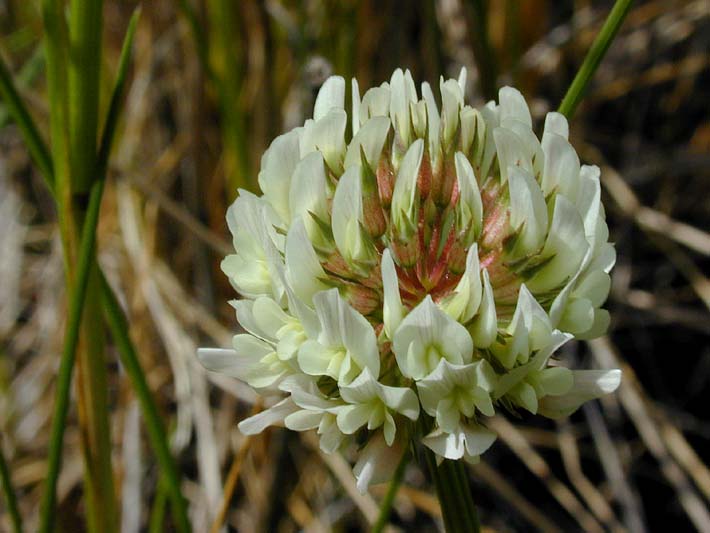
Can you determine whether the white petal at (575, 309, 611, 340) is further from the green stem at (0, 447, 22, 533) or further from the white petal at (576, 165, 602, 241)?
the green stem at (0, 447, 22, 533)

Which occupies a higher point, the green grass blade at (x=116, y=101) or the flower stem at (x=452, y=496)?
the green grass blade at (x=116, y=101)

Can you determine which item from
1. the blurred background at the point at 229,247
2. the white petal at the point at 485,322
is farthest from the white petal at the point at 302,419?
the blurred background at the point at 229,247

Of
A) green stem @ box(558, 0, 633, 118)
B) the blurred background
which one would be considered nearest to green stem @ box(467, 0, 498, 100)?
the blurred background

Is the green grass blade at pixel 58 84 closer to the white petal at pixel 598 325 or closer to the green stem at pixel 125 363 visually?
the green stem at pixel 125 363

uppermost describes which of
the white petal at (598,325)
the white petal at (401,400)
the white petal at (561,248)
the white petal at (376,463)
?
the white petal at (561,248)

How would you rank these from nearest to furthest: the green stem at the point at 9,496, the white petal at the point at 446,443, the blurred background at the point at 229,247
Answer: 1. the white petal at the point at 446,443
2. the green stem at the point at 9,496
3. the blurred background at the point at 229,247

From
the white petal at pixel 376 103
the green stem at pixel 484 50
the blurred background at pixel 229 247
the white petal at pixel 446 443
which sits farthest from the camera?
the blurred background at pixel 229 247

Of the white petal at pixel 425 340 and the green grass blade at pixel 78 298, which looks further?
the green grass blade at pixel 78 298

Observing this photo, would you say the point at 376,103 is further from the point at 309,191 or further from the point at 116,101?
the point at 116,101
